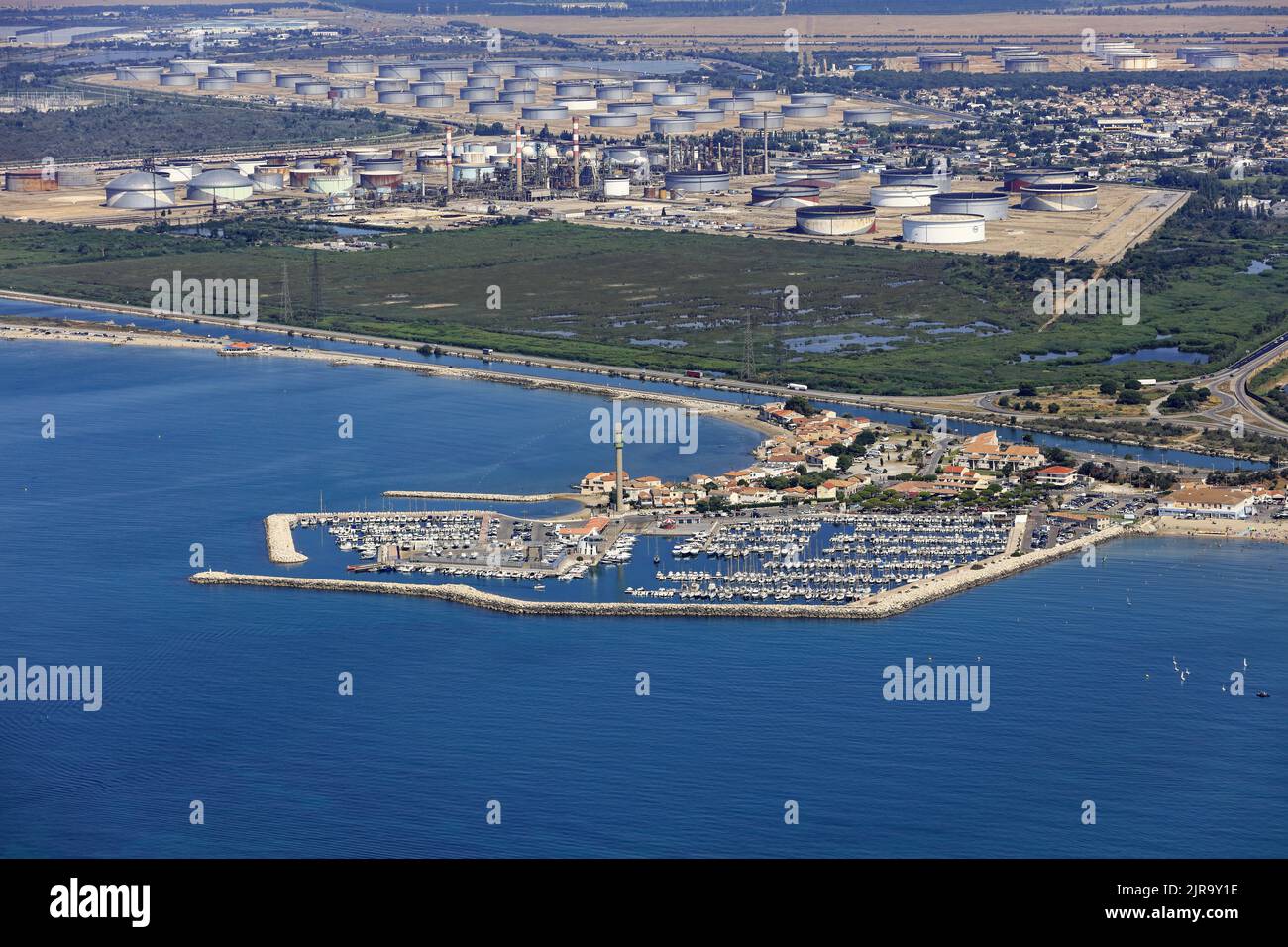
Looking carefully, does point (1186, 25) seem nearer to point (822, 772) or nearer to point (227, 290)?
point (227, 290)

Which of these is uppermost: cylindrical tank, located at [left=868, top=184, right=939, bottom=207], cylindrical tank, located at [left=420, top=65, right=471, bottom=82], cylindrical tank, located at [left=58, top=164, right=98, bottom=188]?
cylindrical tank, located at [left=420, top=65, right=471, bottom=82]

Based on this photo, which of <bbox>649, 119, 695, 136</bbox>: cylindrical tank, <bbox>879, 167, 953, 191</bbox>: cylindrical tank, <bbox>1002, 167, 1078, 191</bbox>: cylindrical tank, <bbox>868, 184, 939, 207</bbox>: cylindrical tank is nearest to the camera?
<bbox>868, 184, 939, 207</bbox>: cylindrical tank

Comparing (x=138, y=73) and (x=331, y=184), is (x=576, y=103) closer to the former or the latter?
(x=138, y=73)

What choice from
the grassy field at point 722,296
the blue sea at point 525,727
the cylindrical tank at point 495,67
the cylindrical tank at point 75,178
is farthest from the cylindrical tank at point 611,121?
the blue sea at point 525,727

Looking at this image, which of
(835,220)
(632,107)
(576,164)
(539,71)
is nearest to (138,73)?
(539,71)

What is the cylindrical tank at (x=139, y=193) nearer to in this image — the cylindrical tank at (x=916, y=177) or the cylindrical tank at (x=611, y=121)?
the cylindrical tank at (x=916, y=177)

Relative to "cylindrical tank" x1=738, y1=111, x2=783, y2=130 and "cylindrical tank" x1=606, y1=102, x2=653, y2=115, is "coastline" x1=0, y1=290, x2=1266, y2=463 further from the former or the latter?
"cylindrical tank" x1=606, y1=102, x2=653, y2=115

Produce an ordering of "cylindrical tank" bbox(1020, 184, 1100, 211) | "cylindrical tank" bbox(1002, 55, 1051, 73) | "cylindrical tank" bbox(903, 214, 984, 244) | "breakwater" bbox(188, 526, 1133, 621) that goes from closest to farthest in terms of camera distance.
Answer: "breakwater" bbox(188, 526, 1133, 621), "cylindrical tank" bbox(903, 214, 984, 244), "cylindrical tank" bbox(1020, 184, 1100, 211), "cylindrical tank" bbox(1002, 55, 1051, 73)

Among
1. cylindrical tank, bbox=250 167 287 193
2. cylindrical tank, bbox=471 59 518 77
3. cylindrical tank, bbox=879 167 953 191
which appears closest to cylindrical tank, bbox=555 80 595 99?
cylindrical tank, bbox=471 59 518 77

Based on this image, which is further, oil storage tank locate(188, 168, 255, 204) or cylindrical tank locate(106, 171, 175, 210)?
oil storage tank locate(188, 168, 255, 204)
